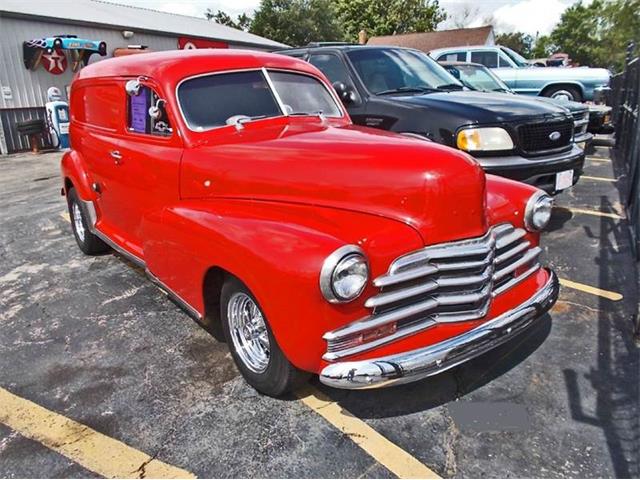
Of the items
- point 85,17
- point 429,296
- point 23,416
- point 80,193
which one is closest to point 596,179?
point 429,296

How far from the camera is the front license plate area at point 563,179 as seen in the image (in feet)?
17.1

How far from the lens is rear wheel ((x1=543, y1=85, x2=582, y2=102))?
13.1 meters

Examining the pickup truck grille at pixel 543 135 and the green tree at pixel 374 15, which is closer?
the pickup truck grille at pixel 543 135

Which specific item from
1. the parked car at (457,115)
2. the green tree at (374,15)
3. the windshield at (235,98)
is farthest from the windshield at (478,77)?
the green tree at (374,15)

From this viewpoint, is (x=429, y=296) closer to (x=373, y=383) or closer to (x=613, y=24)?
(x=373, y=383)

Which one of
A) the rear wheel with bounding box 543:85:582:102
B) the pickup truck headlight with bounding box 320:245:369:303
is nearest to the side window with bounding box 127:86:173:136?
the pickup truck headlight with bounding box 320:245:369:303

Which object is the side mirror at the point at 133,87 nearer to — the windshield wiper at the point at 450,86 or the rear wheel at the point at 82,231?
the rear wheel at the point at 82,231

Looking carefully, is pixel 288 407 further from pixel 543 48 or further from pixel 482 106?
pixel 543 48

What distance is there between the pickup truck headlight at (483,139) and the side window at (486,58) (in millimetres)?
9758

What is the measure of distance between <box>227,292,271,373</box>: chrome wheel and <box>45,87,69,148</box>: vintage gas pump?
1329 centimetres

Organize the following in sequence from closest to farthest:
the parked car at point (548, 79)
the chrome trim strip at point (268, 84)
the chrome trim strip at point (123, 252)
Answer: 1. the chrome trim strip at point (268, 84)
2. the chrome trim strip at point (123, 252)
3. the parked car at point (548, 79)

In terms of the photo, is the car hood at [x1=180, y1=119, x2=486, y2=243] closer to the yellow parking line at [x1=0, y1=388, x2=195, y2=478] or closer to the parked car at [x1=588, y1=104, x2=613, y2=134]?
the yellow parking line at [x1=0, y1=388, x2=195, y2=478]

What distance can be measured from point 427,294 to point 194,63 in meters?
2.49

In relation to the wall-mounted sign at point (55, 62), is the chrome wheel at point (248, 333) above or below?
below
